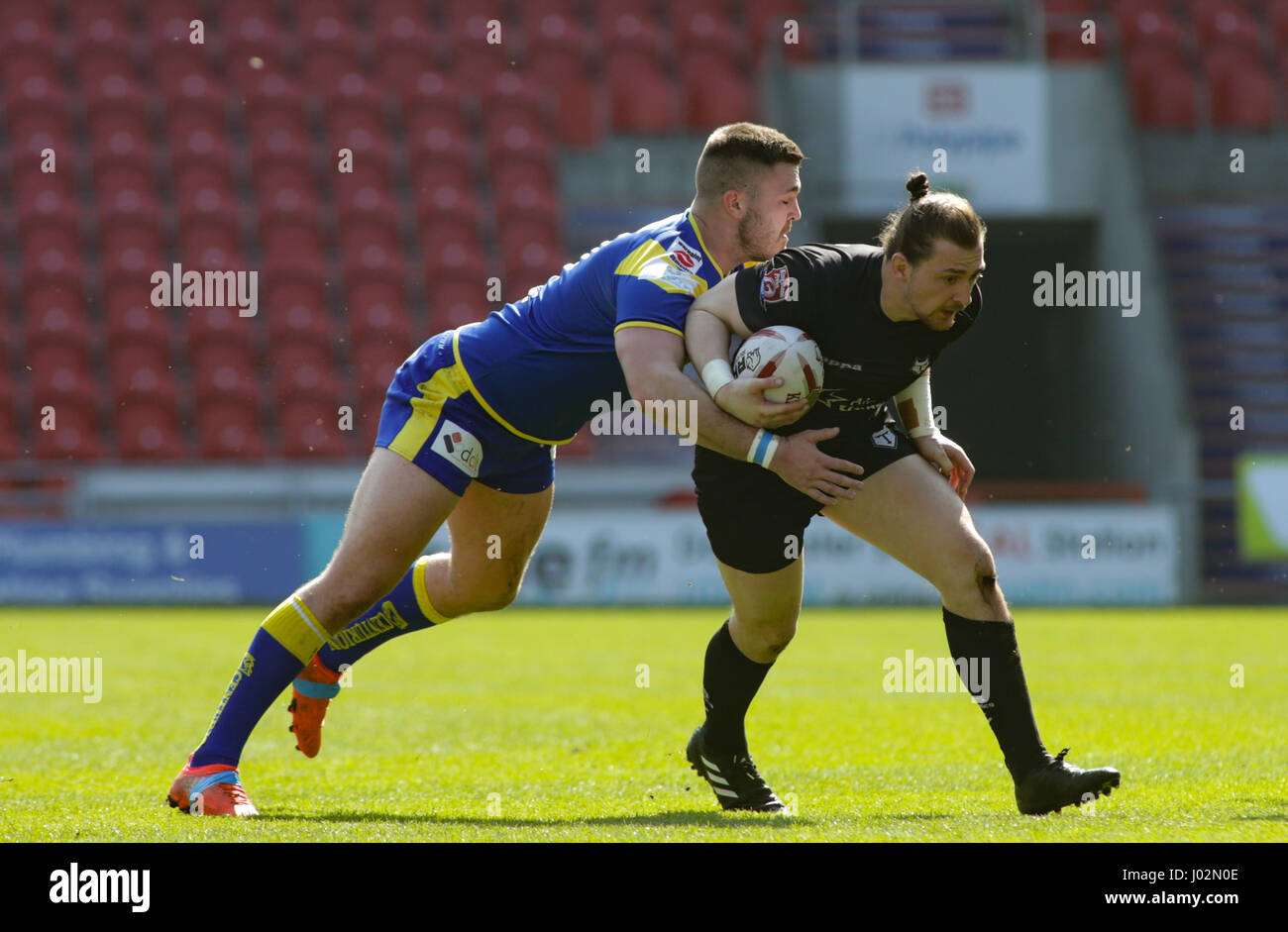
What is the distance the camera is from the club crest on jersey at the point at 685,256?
4.70 m

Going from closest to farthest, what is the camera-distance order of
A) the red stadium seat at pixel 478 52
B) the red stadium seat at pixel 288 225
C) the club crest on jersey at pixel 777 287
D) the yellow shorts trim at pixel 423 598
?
the club crest on jersey at pixel 777 287 → the yellow shorts trim at pixel 423 598 → the red stadium seat at pixel 288 225 → the red stadium seat at pixel 478 52

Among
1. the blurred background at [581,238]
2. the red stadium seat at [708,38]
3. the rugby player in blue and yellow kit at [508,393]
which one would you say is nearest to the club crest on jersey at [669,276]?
the rugby player in blue and yellow kit at [508,393]

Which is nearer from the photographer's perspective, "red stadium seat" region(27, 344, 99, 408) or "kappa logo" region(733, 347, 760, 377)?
"kappa logo" region(733, 347, 760, 377)

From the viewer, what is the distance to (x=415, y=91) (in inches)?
830

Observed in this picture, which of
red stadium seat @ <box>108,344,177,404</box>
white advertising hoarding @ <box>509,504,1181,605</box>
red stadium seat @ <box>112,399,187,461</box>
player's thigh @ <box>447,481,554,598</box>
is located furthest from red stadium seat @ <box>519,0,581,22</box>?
player's thigh @ <box>447,481,554,598</box>

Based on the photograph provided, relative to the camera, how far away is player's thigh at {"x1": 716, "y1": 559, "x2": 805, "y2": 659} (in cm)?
488

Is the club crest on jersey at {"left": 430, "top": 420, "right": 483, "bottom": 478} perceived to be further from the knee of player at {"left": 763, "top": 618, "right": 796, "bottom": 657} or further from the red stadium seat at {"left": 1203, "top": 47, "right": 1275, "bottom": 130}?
the red stadium seat at {"left": 1203, "top": 47, "right": 1275, "bottom": 130}

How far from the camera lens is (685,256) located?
472 centimetres

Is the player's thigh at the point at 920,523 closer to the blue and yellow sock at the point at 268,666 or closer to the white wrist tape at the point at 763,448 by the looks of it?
the white wrist tape at the point at 763,448

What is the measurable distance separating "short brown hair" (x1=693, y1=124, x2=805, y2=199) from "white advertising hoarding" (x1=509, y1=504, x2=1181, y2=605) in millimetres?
11702

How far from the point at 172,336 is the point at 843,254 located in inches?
622

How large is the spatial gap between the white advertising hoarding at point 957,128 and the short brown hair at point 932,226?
49.4ft

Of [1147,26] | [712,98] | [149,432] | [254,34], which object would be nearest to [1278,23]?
[1147,26]

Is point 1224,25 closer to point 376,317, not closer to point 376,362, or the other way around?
point 376,317
